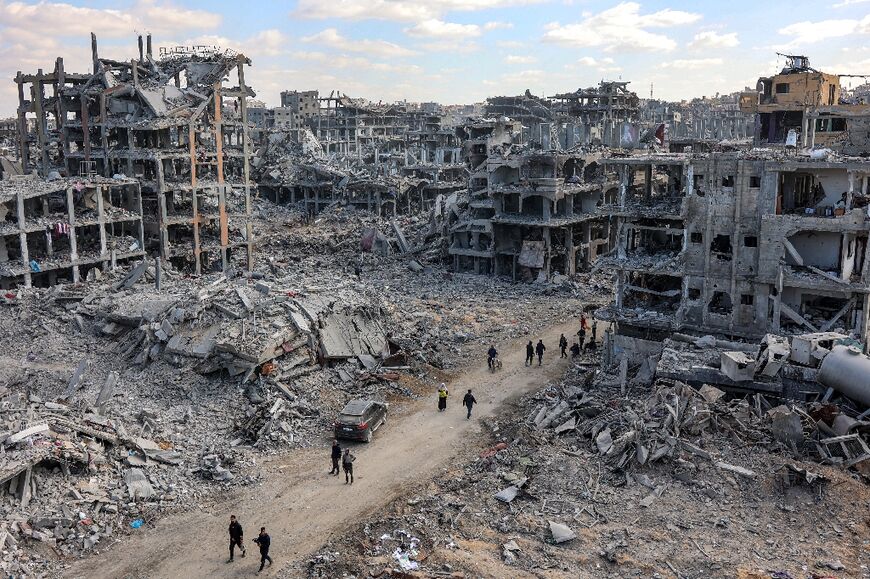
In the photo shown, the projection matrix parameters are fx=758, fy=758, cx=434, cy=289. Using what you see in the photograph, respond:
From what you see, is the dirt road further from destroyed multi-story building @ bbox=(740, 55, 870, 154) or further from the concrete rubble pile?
destroyed multi-story building @ bbox=(740, 55, 870, 154)

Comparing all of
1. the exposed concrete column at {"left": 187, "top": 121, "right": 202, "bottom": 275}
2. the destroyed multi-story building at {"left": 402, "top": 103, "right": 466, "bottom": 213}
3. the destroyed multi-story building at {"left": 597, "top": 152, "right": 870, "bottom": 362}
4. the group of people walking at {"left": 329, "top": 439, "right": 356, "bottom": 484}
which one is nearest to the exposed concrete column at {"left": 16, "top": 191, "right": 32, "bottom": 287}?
the exposed concrete column at {"left": 187, "top": 121, "right": 202, "bottom": 275}

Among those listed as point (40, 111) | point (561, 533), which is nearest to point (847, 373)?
point (561, 533)

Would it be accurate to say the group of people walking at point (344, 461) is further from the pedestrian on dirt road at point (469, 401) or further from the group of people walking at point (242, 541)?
the pedestrian on dirt road at point (469, 401)

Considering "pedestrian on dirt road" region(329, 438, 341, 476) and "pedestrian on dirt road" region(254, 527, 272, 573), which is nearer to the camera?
"pedestrian on dirt road" region(254, 527, 272, 573)

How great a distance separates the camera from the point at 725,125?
12200 centimetres

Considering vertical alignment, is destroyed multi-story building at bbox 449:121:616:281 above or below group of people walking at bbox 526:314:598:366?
above

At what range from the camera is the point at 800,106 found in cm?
5697

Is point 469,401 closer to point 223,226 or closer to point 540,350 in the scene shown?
point 540,350

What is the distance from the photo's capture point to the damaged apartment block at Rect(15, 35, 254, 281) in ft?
181

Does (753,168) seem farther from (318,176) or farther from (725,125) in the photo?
(725,125)

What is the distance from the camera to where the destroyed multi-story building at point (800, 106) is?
173 ft

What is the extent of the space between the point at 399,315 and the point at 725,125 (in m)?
96.8

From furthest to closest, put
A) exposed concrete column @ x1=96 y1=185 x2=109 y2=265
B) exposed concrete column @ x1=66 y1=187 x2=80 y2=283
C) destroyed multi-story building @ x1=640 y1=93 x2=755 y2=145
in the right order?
destroyed multi-story building @ x1=640 y1=93 x2=755 y2=145 < exposed concrete column @ x1=96 y1=185 x2=109 y2=265 < exposed concrete column @ x1=66 y1=187 x2=80 y2=283

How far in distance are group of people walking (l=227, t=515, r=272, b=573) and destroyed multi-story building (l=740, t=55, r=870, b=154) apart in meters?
46.0
